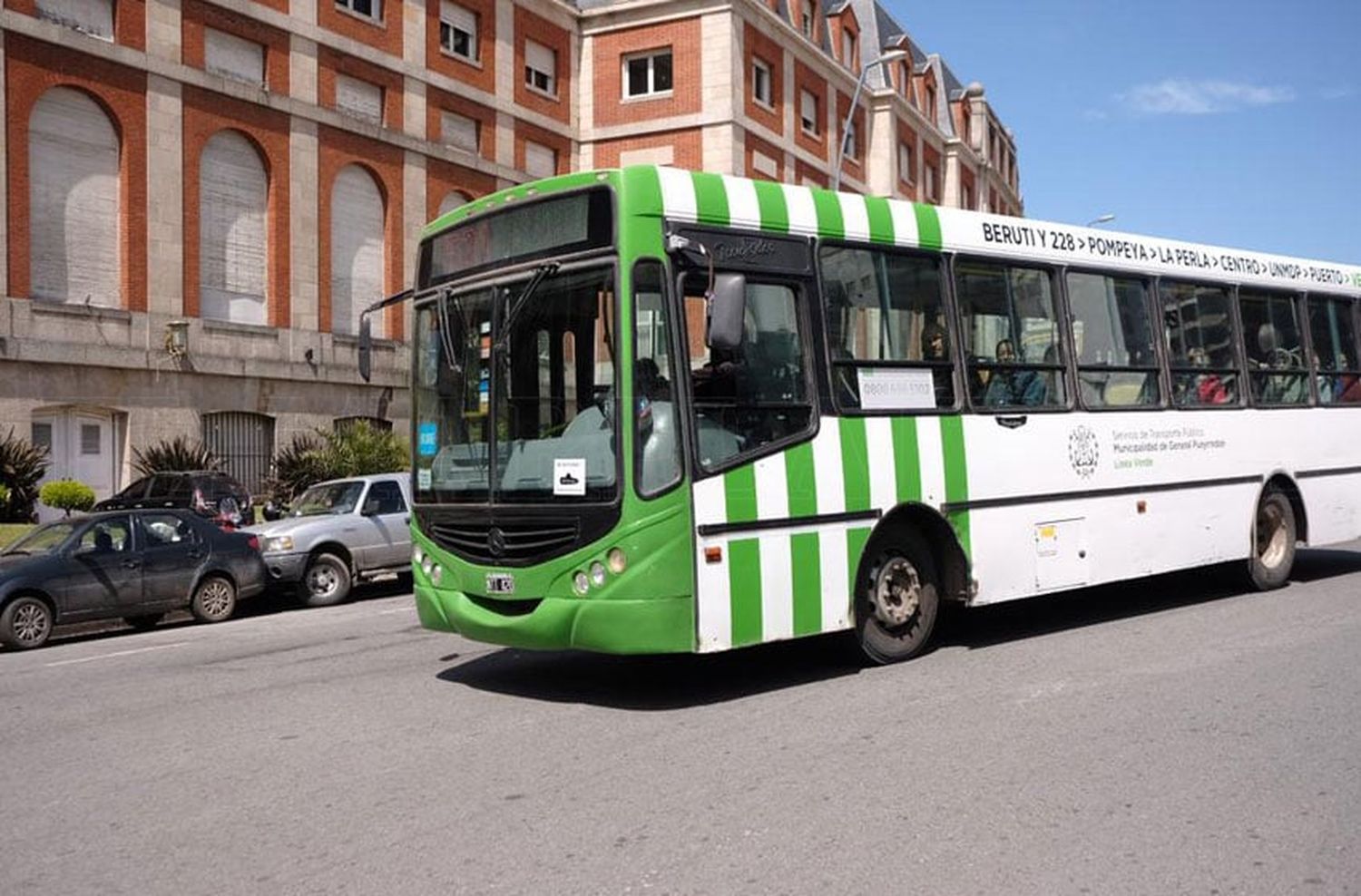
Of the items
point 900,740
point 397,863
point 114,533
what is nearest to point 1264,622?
point 900,740

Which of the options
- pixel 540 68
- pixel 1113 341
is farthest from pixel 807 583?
pixel 540 68

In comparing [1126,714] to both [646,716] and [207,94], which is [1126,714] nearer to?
[646,716]

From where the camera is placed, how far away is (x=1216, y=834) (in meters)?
5.12

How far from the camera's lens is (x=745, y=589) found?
25.8ft

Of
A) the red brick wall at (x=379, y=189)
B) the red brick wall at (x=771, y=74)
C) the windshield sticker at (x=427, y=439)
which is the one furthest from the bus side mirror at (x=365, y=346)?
the red brick wall at (x=771, y=74)

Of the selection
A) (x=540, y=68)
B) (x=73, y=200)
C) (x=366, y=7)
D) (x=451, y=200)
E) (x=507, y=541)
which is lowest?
(x=507, y=541)

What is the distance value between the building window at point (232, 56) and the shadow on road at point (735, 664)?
21.5 metres

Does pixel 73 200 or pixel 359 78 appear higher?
pixel 359 78

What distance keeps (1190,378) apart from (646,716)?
6580 millimetres

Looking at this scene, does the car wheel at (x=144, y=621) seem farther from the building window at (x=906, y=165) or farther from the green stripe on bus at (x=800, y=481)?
the building window at (x=906, y=165)

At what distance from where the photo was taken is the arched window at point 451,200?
108 ft

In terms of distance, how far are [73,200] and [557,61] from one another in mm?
16413

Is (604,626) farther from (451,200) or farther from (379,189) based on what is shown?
(451,200)

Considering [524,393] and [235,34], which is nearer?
[524,393]
